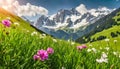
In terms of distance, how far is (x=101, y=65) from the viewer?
22.3 ft

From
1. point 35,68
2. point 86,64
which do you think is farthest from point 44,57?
point 86,64

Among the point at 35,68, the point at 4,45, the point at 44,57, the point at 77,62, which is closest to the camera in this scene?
the point at 44,57

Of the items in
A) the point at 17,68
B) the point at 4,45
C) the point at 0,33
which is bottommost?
the point at 17,68

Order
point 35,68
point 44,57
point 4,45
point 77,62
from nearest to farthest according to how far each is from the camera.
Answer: point 44,57, point 35,68, point 4,45, point 77,62

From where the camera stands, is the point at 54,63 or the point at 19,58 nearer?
the point at 19,58

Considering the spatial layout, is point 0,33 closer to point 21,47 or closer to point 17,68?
point 21,47

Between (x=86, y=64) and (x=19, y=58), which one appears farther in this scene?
(x=86, y=64)

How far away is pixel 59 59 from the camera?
6.90 meters

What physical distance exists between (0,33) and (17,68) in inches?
75.5

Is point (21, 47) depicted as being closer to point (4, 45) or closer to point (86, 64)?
point (4, 45)

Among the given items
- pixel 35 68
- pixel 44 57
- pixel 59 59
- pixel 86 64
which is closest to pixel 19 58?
pixel 35 68

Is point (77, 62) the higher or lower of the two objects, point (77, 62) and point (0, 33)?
the lower

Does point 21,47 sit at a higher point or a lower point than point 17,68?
higher

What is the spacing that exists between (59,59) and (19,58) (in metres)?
1.25
